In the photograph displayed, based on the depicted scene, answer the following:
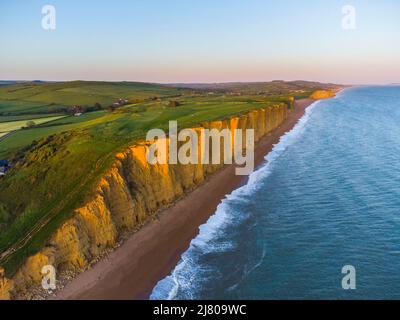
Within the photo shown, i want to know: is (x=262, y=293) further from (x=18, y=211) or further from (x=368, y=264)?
(x=18, y=211)

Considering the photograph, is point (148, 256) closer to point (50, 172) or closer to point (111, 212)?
point (111, 212)

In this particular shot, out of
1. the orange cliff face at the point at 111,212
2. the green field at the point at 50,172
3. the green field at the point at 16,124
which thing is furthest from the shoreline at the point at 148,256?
the green field at the point at 16,124

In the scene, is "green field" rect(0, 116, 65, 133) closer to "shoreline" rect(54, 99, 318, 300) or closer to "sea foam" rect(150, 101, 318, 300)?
"shoreline" rect(54, 99, 318, 300)

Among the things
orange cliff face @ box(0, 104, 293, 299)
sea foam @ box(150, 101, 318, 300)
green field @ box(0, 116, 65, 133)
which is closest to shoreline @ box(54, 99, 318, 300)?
sea foam @ box(150, 101, 318, 300)

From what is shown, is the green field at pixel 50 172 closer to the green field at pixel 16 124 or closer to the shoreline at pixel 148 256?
the shoreline at pixel 148 256

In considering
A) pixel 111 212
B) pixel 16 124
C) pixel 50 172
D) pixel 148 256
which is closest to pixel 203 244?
pixel 148 256
